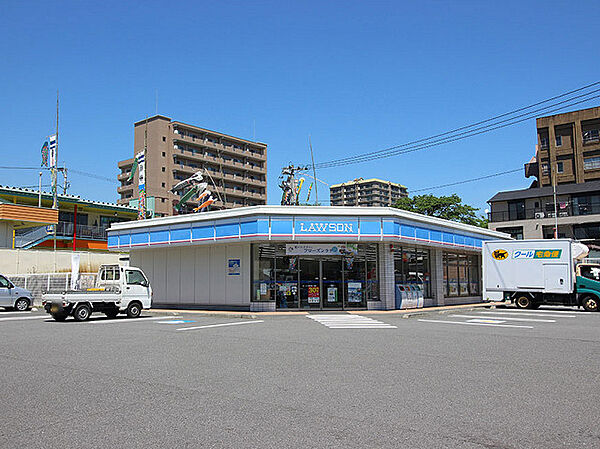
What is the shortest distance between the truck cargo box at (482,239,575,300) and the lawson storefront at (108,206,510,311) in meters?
2.92

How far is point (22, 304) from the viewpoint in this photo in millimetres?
26219

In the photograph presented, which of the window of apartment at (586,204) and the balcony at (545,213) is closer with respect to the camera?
the window of apartment at (586,204)

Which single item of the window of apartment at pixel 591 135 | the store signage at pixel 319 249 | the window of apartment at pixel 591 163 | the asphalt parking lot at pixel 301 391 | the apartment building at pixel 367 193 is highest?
the apartment building at pixel 367 193

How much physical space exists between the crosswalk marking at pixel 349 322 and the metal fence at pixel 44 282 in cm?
1588

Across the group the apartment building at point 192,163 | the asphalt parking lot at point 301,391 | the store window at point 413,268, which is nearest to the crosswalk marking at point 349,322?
the asphalt parking lot at point 301,391

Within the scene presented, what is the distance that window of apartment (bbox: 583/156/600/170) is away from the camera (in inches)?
2215

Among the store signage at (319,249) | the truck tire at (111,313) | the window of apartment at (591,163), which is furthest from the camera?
the window of apartment at (591,163)

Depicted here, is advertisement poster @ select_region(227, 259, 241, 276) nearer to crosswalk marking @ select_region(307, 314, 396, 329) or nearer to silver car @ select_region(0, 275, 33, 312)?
crosswalk marking @ select_region(307, 314, 396, 329)

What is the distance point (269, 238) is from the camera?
23359 mm

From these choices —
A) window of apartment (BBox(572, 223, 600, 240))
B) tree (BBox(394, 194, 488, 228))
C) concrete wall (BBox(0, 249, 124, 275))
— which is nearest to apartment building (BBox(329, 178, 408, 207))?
tree (BBox(394, 194, 488, 228))

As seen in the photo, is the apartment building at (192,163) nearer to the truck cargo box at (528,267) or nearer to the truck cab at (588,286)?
the truck cargo box at (528,267)

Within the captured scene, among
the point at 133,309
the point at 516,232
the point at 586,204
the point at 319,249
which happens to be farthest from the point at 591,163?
the point at 133,309

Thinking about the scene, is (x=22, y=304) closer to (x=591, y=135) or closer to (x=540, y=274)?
(x=540, y=274)

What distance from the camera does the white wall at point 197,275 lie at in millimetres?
25203
